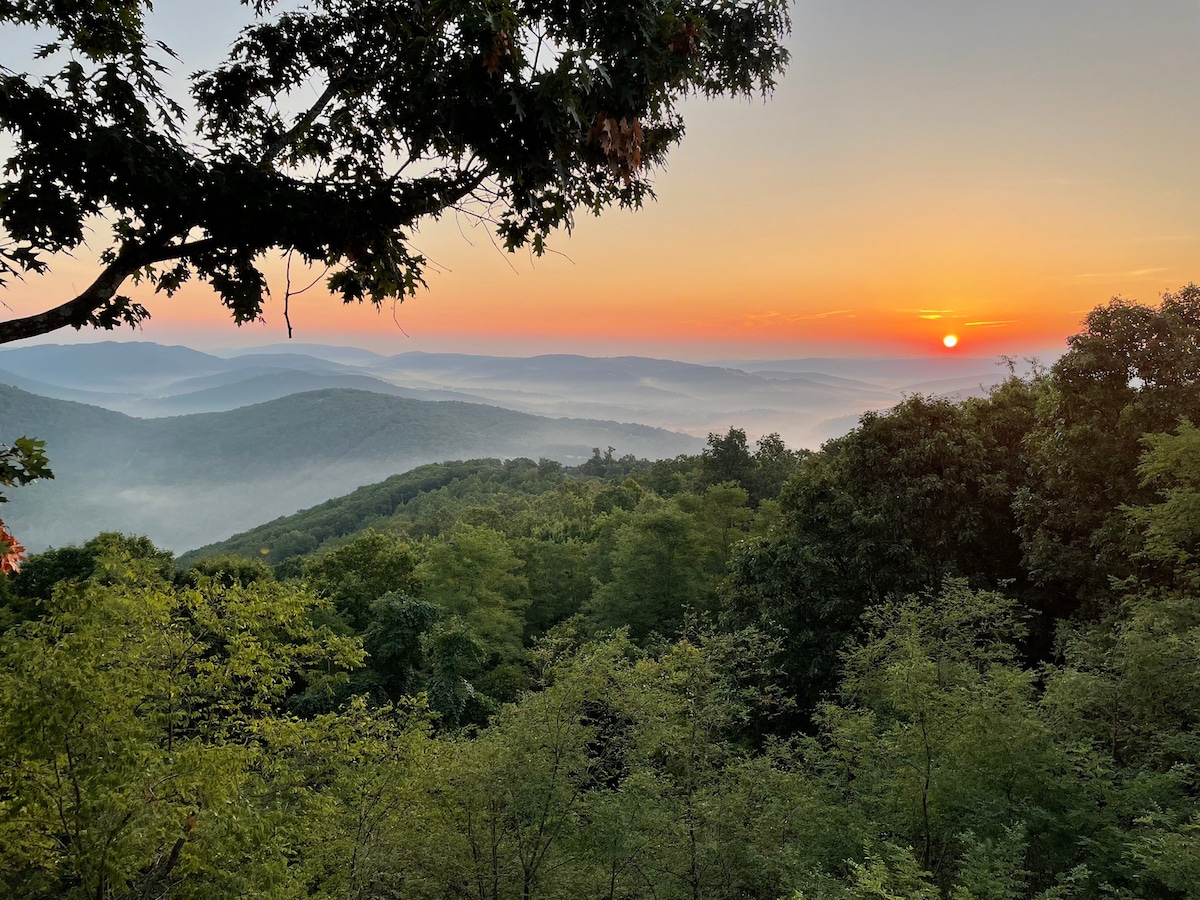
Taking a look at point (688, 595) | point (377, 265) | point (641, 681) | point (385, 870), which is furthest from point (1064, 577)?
point (377, 265)

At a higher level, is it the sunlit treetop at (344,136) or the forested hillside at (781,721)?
the sunlit treetop at (344,136)

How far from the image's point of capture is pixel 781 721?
16.9 meters

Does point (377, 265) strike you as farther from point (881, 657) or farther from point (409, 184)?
point (881, 657)

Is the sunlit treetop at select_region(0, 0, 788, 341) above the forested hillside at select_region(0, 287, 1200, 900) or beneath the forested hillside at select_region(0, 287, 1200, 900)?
above

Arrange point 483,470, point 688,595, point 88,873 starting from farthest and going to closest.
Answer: point 483,470 < point 688,595 < point 88,873

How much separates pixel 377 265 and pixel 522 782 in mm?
8759

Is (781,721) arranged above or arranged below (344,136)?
below

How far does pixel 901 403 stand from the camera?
59.2ft

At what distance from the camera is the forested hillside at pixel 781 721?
19.5ft

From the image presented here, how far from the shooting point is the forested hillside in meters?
5.96

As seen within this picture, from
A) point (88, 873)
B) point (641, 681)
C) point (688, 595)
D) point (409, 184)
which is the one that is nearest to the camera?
point (409, 184)

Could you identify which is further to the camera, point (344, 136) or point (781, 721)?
point (781, 721)

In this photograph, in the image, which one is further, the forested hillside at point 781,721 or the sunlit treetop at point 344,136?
the forested hillside at point 781,721

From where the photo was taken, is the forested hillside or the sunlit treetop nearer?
the sunlit treetop
